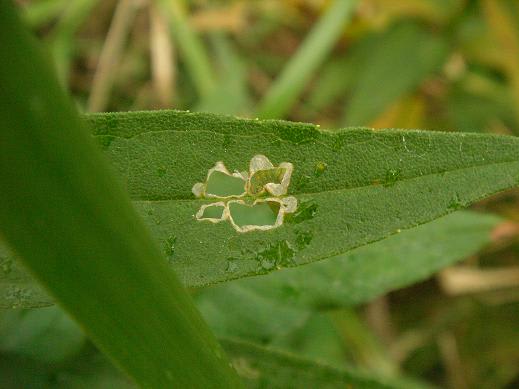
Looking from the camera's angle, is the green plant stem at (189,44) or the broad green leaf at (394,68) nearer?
the broad green leaf at (394,68)

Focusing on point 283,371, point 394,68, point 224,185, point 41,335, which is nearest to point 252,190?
point 224,185

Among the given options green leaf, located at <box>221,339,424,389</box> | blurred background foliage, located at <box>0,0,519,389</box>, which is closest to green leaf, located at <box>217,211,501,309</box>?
green leaf, located at <box>221,339,424,389</box>

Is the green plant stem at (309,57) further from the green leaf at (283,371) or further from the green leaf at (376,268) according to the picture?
the green leaf at (283,371)

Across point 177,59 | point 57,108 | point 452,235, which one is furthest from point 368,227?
point 177,59

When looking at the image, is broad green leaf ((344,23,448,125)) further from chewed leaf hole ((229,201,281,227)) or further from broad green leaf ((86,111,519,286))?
broad green leaf ((86,111,519,286))

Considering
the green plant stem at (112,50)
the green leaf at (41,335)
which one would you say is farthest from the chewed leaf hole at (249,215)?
the green plant stem at (112,50)

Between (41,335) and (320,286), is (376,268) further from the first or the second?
(41,335)
